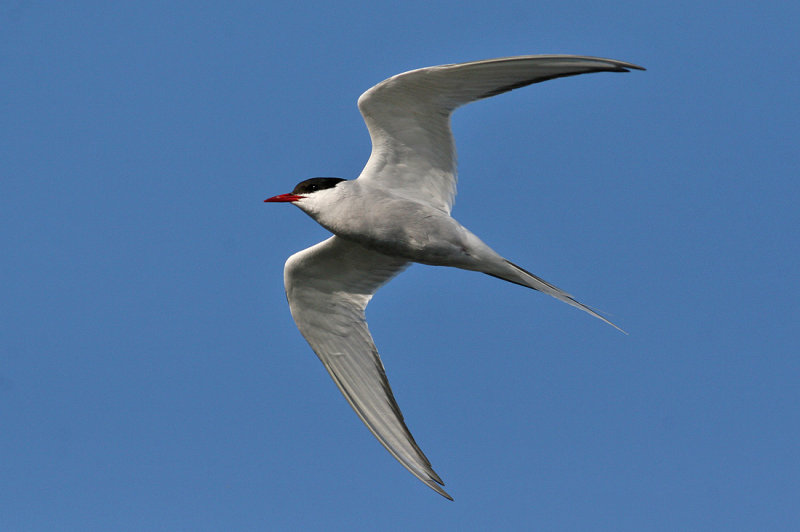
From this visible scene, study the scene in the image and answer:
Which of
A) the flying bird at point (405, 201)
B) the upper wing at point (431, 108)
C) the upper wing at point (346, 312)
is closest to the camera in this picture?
the upper wing at point (431, 108)

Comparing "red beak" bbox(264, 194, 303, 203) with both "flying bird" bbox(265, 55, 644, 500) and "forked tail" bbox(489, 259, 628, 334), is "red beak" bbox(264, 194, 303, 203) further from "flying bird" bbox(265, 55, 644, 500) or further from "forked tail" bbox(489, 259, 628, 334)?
"forked tail" bbox(489, 259, 628, 334)

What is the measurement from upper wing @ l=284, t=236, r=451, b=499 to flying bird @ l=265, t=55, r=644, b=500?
0.04 feet

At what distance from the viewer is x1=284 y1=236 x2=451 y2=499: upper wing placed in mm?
8812

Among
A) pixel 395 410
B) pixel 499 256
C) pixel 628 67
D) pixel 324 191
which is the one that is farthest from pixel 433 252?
pixel 628 67

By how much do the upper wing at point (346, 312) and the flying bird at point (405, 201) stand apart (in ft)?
0.04

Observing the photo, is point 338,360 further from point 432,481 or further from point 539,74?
point 539,74

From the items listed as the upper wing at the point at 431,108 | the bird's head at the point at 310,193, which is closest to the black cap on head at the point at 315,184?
the bird's head at the point at 310,193

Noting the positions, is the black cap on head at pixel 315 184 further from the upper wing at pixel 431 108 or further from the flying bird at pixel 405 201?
the upper wing at pixel 431 108

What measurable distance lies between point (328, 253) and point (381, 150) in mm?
1238

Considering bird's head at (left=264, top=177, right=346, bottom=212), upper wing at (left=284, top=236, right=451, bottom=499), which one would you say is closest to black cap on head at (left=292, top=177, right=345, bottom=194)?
bird's head at (left=264, top=177, right=346, bottom=212)

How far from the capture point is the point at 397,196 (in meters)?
8.17

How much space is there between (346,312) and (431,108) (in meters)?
2.37

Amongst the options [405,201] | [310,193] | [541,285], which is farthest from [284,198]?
[541,285]

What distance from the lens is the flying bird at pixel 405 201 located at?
765cm
